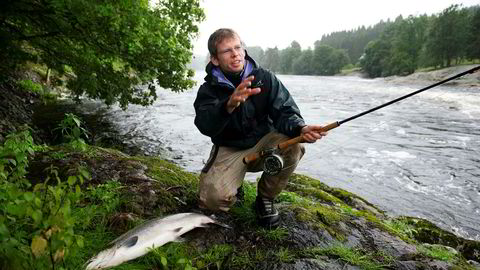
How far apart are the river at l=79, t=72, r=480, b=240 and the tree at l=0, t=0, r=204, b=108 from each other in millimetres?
3038

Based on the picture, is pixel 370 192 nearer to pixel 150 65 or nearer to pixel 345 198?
pixel 345 198

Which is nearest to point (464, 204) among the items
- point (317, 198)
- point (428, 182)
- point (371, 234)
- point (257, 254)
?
point (428, 182)

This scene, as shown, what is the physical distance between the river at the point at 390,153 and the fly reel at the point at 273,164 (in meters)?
5.65

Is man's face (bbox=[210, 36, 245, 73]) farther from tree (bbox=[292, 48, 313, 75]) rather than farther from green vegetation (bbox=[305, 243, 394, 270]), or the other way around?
tree (bbox=[292, 48, 313, 75])

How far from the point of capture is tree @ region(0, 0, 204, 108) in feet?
27.9

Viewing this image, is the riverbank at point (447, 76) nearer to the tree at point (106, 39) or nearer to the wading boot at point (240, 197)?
the tree at point (106, 39)

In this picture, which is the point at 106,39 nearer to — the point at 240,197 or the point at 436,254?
the point at 240,197

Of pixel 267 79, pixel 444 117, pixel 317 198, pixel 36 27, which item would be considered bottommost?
pixel 444 117

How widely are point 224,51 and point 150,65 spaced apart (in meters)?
6.69

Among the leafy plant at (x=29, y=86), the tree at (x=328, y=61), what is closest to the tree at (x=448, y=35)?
the tree at (x=328, y=61)

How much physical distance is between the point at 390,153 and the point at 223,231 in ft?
38.9

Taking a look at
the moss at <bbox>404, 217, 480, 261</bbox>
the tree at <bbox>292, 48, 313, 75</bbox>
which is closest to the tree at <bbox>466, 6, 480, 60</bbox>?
the tree at <bbox>292, 48, 313, 75</bbox>

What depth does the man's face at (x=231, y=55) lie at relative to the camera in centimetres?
435

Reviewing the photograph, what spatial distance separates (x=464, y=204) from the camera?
9.36 m
